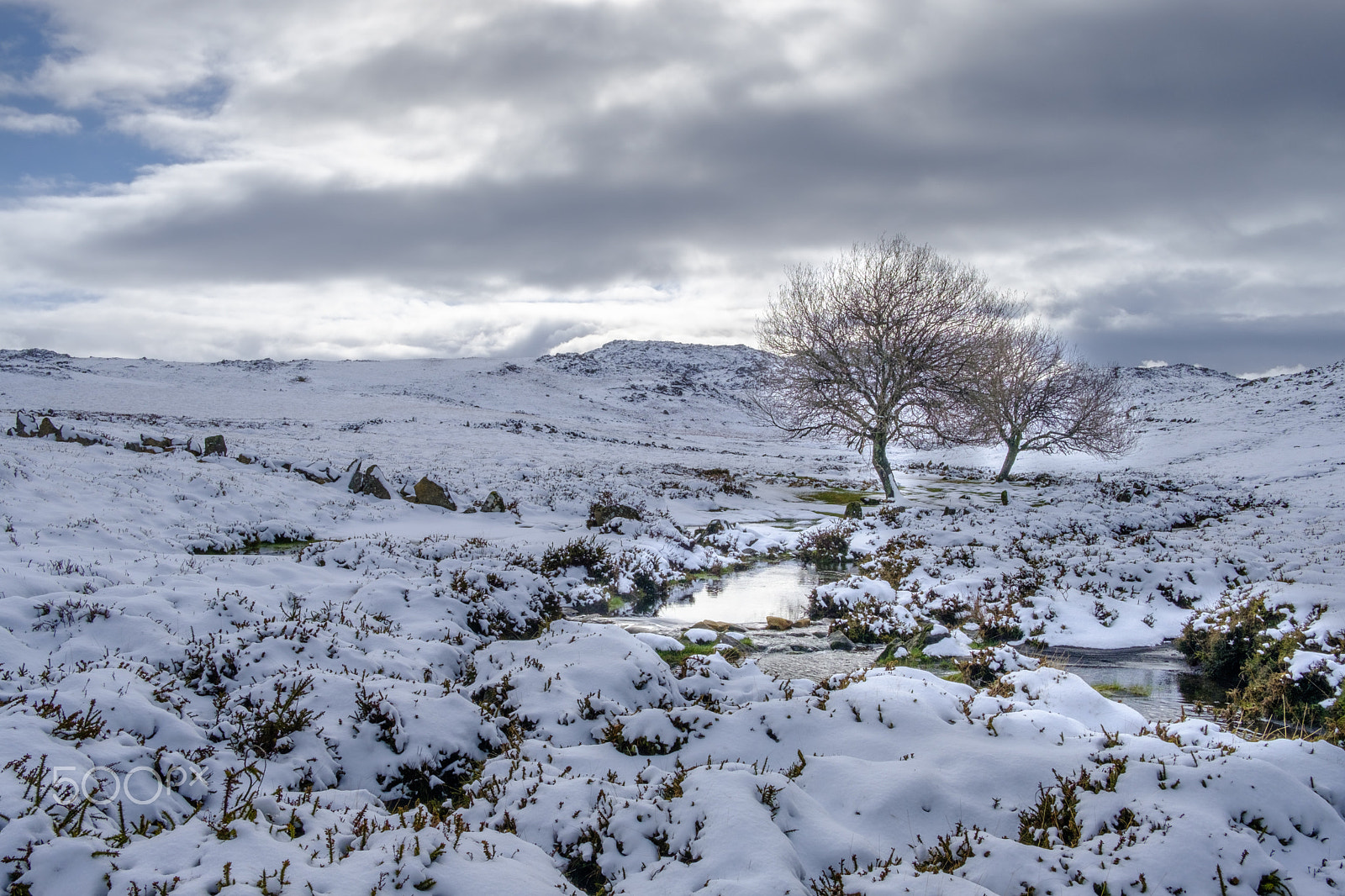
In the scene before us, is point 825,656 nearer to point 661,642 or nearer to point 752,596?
point 661,642

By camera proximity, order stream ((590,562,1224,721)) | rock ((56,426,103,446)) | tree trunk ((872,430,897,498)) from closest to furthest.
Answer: stream ((590,562,1224,721)) → rock ((56,426,103,446)) → tree trunk ((872,430,897,498))

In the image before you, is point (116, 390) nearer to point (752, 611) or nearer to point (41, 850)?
point (752, 611)

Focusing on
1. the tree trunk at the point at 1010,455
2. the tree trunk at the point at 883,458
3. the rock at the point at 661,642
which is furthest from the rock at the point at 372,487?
the tree trunk at the point at 1010,455

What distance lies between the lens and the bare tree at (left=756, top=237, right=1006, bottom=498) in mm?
21812

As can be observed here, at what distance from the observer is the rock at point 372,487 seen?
1814cm

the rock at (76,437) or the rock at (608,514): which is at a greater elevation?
the rock at (76,437)

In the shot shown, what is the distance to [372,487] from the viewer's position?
18.2 meters

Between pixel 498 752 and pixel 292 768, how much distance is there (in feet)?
5.11

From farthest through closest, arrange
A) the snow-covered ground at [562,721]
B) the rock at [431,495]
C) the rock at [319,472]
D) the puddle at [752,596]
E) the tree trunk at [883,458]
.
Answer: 1. the tree trunk at [883,458]
2. the rock at [319,472]
3. the rock at [431,495]
4. the puddle at [752,596]
5. the snow-covered ground at [562,721]

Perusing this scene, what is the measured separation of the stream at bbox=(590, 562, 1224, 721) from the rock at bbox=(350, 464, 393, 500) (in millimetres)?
9598

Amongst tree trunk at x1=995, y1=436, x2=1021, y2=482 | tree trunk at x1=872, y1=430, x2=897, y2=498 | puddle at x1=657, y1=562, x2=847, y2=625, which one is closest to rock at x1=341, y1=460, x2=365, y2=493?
puddle at x1=657, y1=562, x2=847, y2=625

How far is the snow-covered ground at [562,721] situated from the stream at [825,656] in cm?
53

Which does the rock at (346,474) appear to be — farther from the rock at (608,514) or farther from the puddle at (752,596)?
the puddle at (752,596)

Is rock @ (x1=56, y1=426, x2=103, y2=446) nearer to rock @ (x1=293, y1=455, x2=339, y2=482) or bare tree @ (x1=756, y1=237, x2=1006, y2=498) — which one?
rock @ (x1=293, y1=455, x2=339, y2=482)
